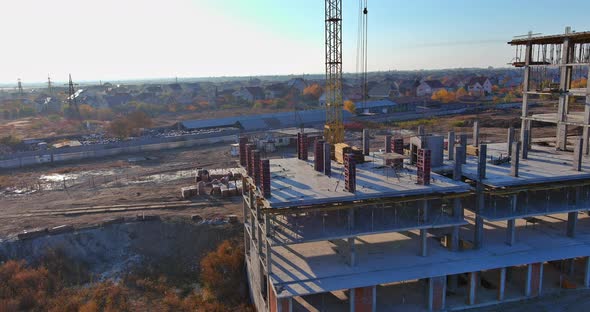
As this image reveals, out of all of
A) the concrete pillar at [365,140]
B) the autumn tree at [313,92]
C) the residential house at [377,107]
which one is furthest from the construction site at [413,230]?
the autumn tree at [313,92]

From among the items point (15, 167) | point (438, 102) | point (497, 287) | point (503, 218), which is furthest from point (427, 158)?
point (438, 102)

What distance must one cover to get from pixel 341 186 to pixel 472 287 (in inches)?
324

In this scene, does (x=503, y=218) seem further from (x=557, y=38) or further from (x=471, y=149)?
(x=557, y=38)

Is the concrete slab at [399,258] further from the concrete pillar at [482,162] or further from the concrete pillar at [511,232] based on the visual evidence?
the concrete pillar at [482,162]

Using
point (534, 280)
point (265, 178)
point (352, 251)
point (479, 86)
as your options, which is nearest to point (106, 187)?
point (265, 178)

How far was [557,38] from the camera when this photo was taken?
3075 centimetres

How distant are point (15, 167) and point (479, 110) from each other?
83761 mm

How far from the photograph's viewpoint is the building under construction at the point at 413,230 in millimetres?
20750

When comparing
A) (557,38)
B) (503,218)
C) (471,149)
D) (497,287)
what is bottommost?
(497,287)

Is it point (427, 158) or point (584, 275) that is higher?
point (427, 158)

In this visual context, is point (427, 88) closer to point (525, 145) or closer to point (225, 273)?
point (525, 145)

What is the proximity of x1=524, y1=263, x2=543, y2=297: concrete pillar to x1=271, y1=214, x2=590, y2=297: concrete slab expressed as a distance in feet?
1.66

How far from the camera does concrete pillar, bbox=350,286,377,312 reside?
20344 mm

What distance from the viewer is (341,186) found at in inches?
886
